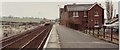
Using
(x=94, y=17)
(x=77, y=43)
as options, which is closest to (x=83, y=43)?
(x=77, y=43)

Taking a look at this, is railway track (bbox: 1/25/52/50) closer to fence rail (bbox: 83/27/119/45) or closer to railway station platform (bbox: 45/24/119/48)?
railway station platform (bbox: 45/24/119/48)

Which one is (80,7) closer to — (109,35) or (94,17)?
(94,17)

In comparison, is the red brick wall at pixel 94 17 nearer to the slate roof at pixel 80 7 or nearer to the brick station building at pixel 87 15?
the brick station building at pixel 87 15

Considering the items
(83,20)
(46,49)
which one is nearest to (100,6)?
(83,20)

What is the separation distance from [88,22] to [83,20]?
128 inches

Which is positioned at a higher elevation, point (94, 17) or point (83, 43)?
point (94, 17)

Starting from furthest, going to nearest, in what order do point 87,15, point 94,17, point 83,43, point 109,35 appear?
point 87,15
point 94,17
point 109,35
point 83,43

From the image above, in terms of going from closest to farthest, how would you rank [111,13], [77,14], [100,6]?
1. [100,6]
2. [77,14]
3. [111,13]

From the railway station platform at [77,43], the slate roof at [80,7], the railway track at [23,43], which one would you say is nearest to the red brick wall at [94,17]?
the slate roof at [80,7]

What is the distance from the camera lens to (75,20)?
65.0m

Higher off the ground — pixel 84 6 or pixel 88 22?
pixel 84 6

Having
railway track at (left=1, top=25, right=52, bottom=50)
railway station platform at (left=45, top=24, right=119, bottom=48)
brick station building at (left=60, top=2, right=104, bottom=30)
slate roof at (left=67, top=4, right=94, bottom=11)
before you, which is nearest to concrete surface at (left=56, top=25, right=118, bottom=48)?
railway station platform at (left=45, top=24, right=119, bottom=48)

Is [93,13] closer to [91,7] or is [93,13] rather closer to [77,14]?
[91,7]

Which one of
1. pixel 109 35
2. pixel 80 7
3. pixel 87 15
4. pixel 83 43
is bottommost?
pixel 83 43
